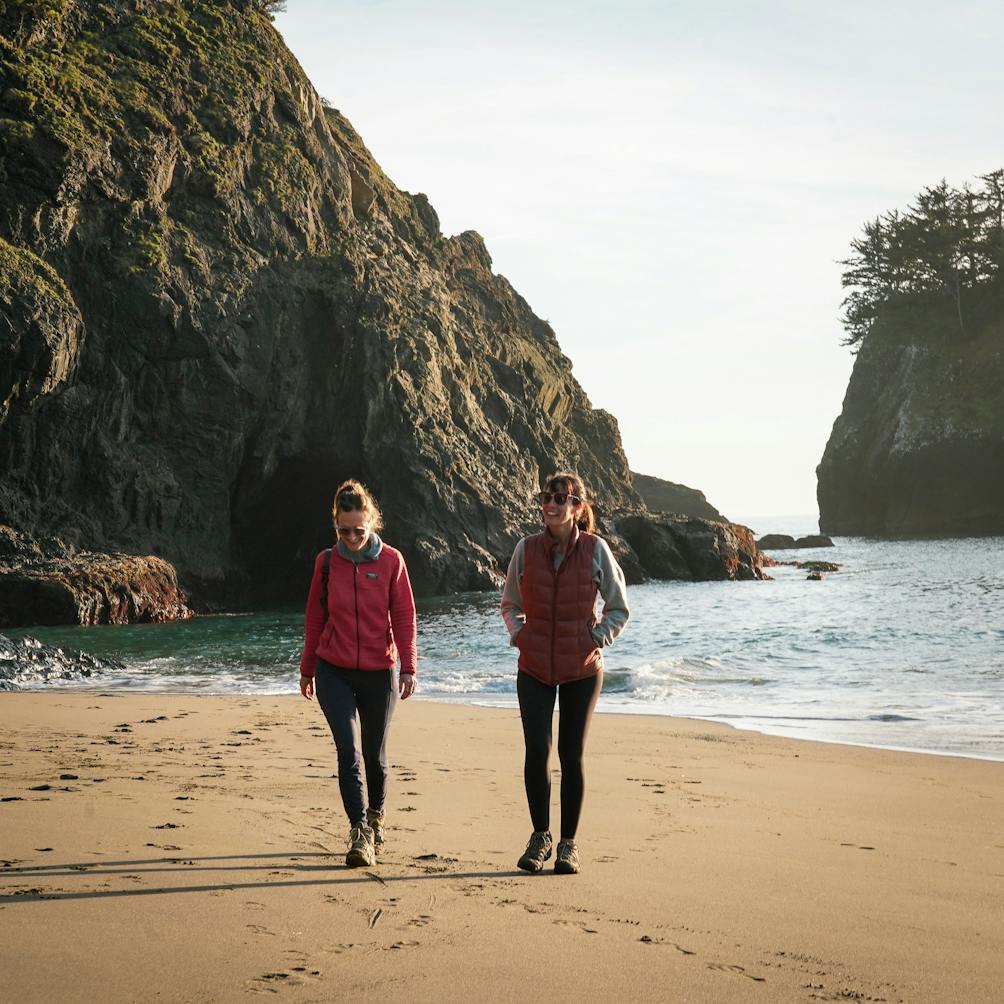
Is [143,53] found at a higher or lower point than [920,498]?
higher

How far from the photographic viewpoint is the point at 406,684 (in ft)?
19.7

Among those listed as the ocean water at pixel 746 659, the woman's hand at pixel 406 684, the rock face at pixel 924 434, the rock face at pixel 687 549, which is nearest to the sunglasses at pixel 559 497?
the woman's hand at pixel 406 684

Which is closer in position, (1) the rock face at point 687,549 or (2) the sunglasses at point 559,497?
(2) the sunglasses at point 559,497

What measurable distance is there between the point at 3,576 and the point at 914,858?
29007 millimetres

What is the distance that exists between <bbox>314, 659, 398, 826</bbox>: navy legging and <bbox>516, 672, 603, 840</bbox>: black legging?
0.74 metres

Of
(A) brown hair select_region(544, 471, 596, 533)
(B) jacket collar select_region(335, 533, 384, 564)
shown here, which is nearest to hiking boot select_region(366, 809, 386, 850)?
(B) jacket collar select_region(335, 533, 384, 564)

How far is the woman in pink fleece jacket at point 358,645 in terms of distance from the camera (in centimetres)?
596

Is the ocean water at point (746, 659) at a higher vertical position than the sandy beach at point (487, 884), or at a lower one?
lower

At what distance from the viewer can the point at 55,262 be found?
36.6 metres

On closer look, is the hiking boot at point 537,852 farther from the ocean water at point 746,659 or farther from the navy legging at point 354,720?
the ocean water at point 746,659

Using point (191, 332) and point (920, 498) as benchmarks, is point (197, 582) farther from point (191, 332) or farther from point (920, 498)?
point (920, 498)

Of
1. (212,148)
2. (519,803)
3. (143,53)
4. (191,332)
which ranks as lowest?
(519,803)

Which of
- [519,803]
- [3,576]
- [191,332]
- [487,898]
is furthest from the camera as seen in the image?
[191,332]

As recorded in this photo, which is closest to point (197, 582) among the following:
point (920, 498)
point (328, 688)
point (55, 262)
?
point (55, 262)
